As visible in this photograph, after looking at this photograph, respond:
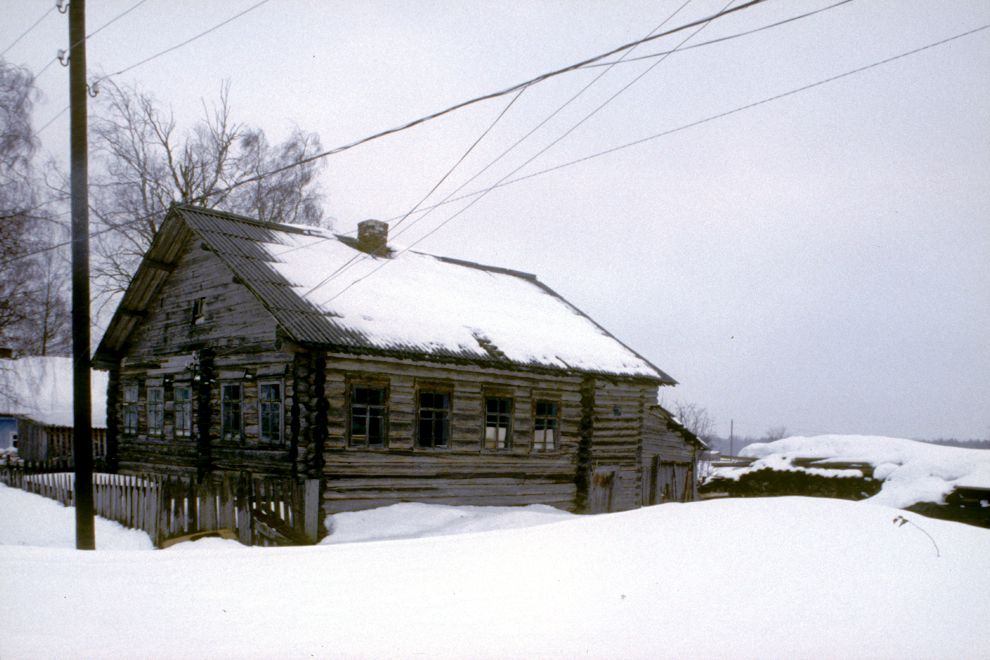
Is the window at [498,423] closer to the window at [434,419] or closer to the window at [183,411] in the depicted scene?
the window at [434,419]

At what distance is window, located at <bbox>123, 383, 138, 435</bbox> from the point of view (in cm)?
2130

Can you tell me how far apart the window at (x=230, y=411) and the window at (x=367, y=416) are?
10.5 feet

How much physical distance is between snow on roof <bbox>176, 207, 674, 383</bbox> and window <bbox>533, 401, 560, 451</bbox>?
1.29 metres

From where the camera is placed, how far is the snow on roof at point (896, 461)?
14.6 m

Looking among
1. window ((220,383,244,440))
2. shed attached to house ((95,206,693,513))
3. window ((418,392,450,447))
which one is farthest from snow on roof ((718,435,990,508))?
window ((220,383,244,440))

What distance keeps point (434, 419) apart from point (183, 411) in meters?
6.85

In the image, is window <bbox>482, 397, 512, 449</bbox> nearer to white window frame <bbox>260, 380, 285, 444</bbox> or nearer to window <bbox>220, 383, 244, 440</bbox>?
white window frame <bbox>260, 380, 285, 444</bbox>

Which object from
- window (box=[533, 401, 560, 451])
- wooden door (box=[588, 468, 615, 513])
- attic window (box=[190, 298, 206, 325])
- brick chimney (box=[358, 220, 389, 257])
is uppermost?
brick chimney (box=[358, 220, 389, 257])

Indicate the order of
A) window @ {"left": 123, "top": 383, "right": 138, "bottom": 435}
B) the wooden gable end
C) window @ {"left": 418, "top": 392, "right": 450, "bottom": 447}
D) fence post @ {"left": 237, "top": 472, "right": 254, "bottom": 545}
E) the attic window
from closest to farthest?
fence post @ {"left": 237, "top": 472, "right": 254, "bottom": 545}, the wooden gable end, window @ {"left": 418, "top": 392, "right": 450, "bottom": 447}, the attic window, window @ {"left": 123, "top": 383, "right": 138, "bottom": 435}

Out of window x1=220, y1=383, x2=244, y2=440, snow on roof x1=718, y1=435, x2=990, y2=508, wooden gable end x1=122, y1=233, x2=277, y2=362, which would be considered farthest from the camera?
window x1=220, y1=383, x2=244, y2=440

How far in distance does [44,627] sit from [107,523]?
36.5ft

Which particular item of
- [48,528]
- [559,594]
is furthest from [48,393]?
[559,594]

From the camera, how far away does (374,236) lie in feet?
71.0

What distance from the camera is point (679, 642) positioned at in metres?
4.68
